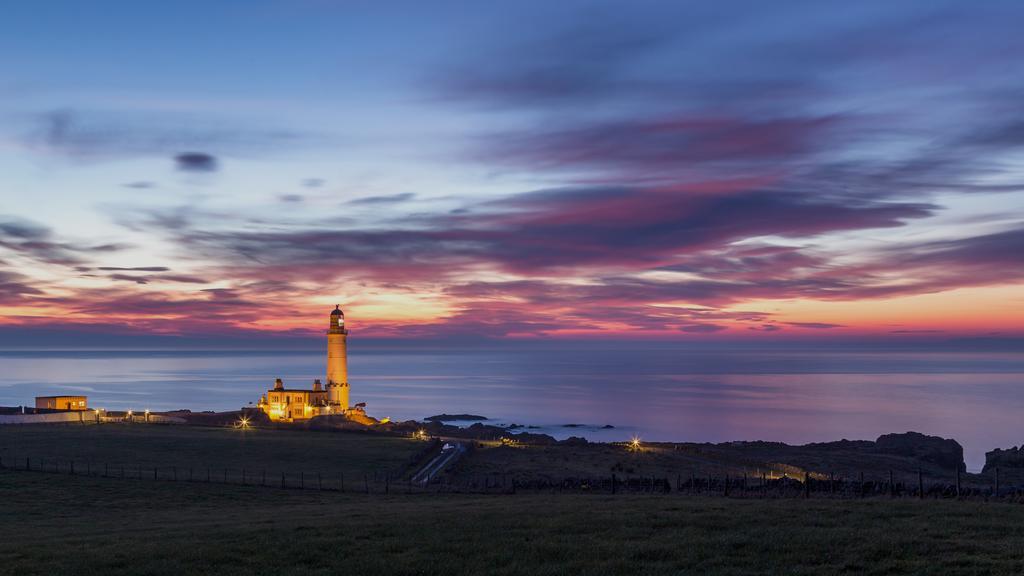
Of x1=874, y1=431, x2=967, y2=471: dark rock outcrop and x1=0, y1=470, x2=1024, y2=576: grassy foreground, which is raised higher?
x1=0, y1=470, x2=1024, y2=576: grassy foreground

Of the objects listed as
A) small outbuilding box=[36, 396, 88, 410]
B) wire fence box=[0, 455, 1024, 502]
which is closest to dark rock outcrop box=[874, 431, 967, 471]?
wire fence box=[0, 455, 1024, 502]

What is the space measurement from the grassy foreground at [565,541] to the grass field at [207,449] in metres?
27.8

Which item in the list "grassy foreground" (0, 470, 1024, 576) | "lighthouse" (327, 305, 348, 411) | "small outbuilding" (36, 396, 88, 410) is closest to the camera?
"grassy foreground" (0, 470, 1024, 576)

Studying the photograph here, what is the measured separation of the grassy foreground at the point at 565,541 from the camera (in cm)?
1664

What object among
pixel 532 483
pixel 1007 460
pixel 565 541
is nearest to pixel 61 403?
pixel 532 483

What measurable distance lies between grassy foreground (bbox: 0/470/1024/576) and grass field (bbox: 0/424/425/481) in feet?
91.2

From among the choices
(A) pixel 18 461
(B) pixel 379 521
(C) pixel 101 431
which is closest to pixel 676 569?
(B) pixel 379 521

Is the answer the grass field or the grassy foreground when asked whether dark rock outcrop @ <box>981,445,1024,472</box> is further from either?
the grassy foreground

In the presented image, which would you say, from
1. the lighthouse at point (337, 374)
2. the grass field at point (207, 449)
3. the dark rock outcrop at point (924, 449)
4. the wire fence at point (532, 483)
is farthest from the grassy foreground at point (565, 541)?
the lighthouse at point (337, 374)

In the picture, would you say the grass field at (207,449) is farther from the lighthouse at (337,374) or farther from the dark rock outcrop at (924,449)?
the dark rock outcrop at (924,449)

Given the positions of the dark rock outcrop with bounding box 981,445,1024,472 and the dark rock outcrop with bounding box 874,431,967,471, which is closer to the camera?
the dark rock outcrop with bounding box 981,445,1024,472

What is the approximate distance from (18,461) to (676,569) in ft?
174

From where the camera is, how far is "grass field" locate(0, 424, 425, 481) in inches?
2247

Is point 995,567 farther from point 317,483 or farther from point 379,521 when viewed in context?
point 317,483
